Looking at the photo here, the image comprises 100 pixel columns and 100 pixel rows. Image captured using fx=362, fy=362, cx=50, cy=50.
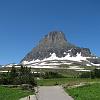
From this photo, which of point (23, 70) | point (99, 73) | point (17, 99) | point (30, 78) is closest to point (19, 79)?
point (30, 78)

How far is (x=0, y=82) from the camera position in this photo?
7712 cm

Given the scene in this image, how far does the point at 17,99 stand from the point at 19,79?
36.4 m

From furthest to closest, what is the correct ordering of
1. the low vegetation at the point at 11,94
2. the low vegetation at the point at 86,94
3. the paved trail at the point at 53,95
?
1. the low vegetation at the point at 11,94
2. the paved trail at the point at 53,95
3. the low vegetation at the point at 86,94

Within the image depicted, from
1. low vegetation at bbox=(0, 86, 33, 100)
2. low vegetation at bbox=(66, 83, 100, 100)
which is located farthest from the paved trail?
low vegetation at bbox=(0, 86, 33, 100)

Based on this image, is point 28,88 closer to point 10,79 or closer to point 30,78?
point 30,78

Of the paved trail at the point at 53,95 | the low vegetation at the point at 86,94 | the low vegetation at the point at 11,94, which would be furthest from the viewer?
the low vegetation at the point at 11,94

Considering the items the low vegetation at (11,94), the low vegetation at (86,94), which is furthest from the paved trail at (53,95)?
the low vegetation at (11,94)

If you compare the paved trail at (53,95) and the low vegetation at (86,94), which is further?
the paved trail at (53,95)

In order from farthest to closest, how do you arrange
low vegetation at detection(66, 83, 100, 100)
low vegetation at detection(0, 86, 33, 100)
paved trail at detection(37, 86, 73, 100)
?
low vegetation at detection(0, 86, 33, 100), paved trail at detection(37, 86, 73, 100), low vegetation at detection(66, 83, 100, 100)

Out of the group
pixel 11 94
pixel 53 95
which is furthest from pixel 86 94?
pixel 11 94

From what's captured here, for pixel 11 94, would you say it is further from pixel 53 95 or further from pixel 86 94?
pixel 86 94

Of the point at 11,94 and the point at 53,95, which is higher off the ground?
the point at 11,94

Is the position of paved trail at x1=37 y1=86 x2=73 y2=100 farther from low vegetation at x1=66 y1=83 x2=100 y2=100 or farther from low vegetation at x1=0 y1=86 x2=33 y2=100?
low vegetation at x1=0 y1=86 x2=33 y2=100

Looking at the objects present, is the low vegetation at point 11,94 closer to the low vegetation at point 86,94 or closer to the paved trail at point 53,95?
the paved trail at point 53,95
